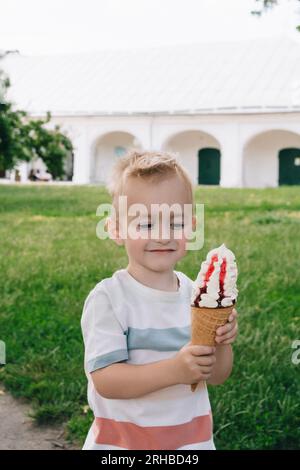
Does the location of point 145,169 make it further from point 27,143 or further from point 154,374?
point 27,143

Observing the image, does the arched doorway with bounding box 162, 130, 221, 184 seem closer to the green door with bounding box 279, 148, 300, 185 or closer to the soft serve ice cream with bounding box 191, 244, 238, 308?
the green door with bounding box 279, 148, 300, 185

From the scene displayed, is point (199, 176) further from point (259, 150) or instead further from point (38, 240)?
point (38, 240)

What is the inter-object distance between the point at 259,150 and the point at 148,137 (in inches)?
172

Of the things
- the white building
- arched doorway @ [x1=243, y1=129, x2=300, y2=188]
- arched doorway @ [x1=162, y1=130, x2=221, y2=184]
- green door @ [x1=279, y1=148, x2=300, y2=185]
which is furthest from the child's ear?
arched doorway @ [x1=162, y1=130, x2=221, y2=184]

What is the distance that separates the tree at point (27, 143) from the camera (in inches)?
572

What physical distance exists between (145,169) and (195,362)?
0.48 metres

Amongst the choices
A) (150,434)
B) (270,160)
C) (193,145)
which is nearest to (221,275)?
(150,434)

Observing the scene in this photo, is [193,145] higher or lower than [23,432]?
higher

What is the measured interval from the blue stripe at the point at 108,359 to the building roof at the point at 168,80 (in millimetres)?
22723

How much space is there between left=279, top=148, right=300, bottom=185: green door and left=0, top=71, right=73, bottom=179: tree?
467 inches

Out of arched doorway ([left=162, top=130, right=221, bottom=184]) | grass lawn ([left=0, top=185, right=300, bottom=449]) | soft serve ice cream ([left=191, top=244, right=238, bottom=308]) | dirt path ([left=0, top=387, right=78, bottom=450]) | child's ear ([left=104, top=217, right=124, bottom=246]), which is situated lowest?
dirt path ([left=0, top=387, right=78, bottom=450])

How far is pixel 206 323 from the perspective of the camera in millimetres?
1467

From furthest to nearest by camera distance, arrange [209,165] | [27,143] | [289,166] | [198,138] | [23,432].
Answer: [209,165] → [198,138] → [289,166] → [27,143] → [23,432]

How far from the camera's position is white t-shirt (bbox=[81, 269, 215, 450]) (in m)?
1.60
